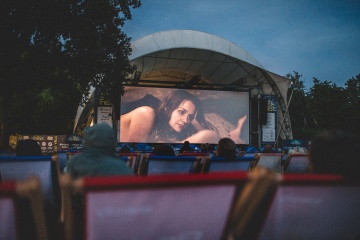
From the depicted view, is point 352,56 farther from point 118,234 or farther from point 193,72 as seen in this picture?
point 118,234

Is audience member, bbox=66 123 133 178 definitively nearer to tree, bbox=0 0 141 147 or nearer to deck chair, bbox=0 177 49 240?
deck chair, bbox=0 177 49 240

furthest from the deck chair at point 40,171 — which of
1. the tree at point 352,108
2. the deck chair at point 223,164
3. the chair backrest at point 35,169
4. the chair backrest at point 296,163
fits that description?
the tree at point 352,108

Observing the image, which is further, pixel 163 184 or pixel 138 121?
pixel 138 121

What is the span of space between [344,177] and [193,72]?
23.8 m

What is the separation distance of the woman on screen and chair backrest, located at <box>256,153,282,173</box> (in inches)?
515

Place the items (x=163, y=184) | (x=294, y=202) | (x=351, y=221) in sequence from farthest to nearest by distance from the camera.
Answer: (x=351, y=221) < (x=294, y=202) < (x=163, y=184)

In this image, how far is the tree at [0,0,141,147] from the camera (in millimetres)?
12852

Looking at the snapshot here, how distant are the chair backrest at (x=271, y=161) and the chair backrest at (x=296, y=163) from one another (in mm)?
347

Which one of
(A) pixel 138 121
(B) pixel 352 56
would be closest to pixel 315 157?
(A) pixel 138 121

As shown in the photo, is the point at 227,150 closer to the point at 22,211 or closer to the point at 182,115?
the point at 22,211

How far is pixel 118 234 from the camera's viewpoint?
1299 millimetres

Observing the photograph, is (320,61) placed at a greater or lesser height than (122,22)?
greater

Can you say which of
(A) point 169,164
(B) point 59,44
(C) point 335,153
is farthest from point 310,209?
(B) point 59,44

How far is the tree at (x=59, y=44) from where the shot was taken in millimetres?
12852
